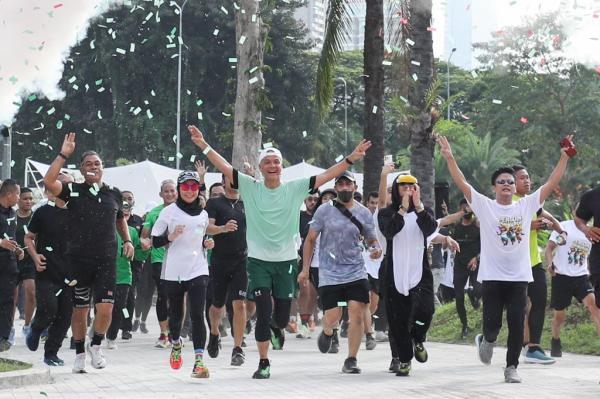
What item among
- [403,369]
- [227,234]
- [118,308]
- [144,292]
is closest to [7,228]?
[118,308]

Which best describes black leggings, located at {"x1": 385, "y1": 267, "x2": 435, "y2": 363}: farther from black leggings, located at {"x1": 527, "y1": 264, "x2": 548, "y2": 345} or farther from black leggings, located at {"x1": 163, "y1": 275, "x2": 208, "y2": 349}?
black leggings, located at {"x1": 527, "y1": 264, "x2": 548, "y2": 345}

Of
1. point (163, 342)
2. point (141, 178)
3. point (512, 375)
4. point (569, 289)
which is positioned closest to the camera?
point (512, 375)

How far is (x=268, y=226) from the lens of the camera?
11.0 m

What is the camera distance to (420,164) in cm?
1930

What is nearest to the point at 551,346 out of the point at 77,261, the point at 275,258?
the point at 275,258

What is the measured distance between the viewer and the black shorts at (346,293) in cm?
1170

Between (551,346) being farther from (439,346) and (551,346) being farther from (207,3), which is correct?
(207,3)

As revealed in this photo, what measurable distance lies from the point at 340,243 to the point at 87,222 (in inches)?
92.8

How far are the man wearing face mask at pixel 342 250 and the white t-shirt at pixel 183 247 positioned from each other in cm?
97

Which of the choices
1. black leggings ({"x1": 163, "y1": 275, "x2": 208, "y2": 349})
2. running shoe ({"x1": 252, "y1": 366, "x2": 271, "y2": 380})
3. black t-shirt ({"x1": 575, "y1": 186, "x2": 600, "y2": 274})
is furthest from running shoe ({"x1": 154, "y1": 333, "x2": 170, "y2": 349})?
black t-shirt ({"x1": 575, "y1": 186, "x2": 600, "y2": 274})

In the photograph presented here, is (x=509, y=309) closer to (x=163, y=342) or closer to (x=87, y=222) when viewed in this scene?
(x=87, y=222)

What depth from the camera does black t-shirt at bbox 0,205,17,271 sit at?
1354cm

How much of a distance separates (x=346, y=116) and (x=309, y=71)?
1727 centimetres

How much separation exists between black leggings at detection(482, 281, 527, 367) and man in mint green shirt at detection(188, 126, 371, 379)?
1640mm
